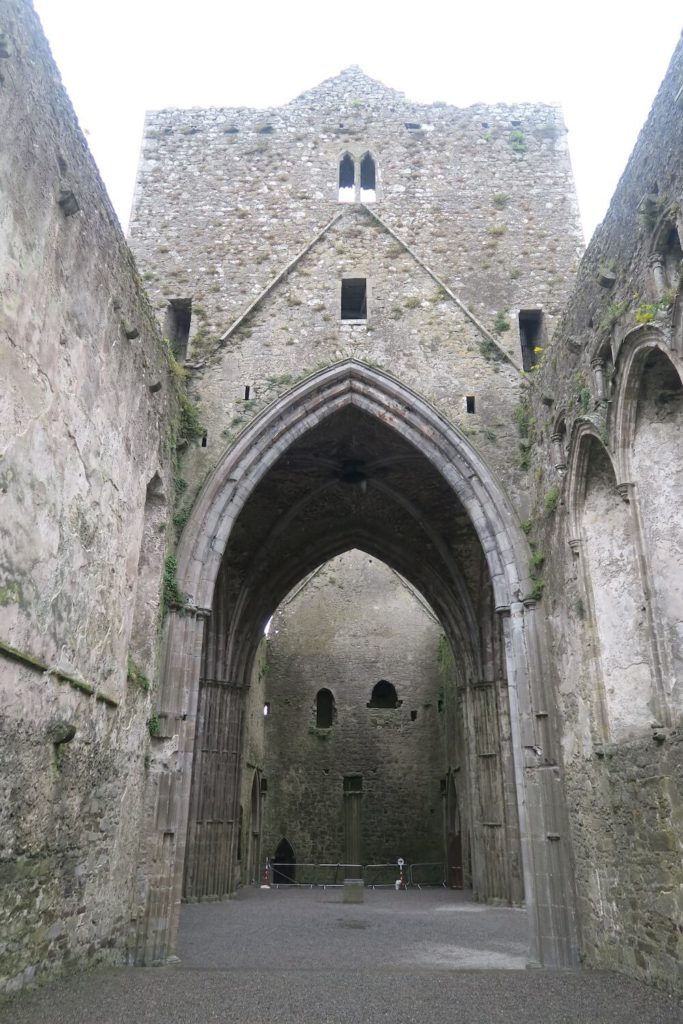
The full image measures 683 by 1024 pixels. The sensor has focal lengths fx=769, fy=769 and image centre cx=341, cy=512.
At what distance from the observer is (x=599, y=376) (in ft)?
22.3

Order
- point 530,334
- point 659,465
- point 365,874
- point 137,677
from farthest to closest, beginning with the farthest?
1. point 365,874
2. point 530,334
3. point 137,677
4. point 659,465

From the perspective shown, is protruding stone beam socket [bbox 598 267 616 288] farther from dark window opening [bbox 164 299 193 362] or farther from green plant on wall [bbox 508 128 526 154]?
green plant on wall [bbox 508 128 526 154]

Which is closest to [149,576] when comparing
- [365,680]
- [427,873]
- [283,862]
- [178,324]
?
[178,324]

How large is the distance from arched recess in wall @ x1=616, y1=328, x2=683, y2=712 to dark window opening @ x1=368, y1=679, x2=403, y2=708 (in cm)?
1420

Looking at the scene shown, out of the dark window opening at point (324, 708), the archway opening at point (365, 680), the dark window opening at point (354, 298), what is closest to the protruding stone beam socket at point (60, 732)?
the archway opening at point (365, 680)

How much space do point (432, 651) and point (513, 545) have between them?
37.6 feet

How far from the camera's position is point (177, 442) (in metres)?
9.02

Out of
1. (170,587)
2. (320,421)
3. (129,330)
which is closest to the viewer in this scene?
(129,330)

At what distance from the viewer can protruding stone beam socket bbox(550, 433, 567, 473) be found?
7721mm

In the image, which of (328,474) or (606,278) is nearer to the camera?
(606,278)

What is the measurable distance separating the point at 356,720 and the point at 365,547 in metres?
6.43

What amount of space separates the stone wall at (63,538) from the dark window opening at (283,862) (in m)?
12.0

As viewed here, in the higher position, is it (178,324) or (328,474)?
(178,324)

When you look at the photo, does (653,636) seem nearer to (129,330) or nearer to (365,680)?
(129,330)
